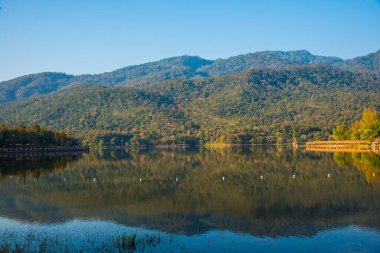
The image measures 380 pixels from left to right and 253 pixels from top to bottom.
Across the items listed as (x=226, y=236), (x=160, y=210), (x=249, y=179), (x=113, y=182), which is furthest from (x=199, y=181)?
(x=226, y=236)

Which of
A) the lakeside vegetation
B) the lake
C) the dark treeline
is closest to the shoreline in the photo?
Result: the dark treeline

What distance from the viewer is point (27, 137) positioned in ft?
→ 385

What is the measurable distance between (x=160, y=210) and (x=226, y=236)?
7845mm

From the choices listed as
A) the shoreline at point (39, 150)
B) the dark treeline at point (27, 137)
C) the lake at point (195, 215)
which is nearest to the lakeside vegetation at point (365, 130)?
the lake at point (195, 215)

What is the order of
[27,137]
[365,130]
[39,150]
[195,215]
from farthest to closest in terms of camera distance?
[39,150] < [27,137] < [365,130] < [195,215]

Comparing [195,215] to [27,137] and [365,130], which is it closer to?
[365,130]

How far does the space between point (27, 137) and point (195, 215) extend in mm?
102070

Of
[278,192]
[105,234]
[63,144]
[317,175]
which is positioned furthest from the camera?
[63,144]

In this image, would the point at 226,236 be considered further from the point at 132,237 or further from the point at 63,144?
the point at 63,144

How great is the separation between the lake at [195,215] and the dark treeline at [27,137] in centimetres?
7402

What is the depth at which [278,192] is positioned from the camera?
3481cm

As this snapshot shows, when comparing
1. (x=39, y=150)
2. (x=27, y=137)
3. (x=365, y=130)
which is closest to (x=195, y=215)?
(x=365, y=130)

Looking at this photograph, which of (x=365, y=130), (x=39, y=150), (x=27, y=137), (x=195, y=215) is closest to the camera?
(x=195, y=215)

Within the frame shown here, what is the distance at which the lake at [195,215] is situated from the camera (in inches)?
801
